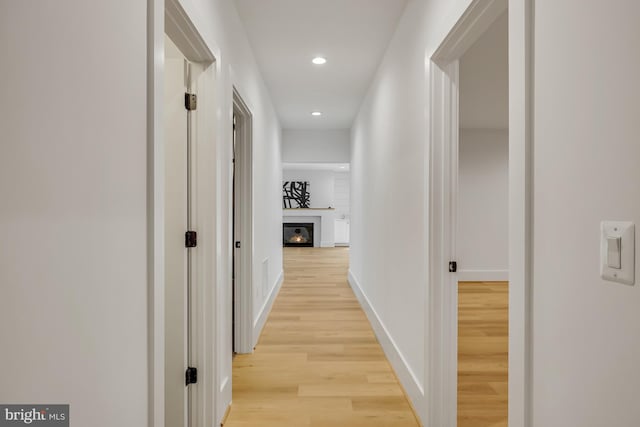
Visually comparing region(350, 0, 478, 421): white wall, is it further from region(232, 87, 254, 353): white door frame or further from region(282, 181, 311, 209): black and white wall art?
region(282, 181, 311, 209): black and white wall art

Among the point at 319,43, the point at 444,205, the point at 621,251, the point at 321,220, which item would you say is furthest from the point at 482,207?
the point at 321,220

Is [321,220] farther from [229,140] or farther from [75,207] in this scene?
[75,207]

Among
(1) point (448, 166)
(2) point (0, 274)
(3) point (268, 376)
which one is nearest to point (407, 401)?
(3) point (268, 376)

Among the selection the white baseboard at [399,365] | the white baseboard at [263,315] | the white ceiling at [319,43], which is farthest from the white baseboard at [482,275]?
the white ceiling at [319,43]

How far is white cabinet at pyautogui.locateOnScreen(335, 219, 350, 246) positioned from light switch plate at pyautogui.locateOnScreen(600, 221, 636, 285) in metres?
11.6

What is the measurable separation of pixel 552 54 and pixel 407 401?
214 cm

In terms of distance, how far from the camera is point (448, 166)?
6.43 ft

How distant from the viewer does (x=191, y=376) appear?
1905 mm

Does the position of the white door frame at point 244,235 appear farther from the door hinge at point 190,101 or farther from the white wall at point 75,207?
the white wall at point 75,207

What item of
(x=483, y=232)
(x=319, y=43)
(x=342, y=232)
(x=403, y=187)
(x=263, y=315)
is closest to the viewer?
(x=403, y=187)

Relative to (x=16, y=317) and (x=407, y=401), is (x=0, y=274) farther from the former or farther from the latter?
(x=407, y=401)

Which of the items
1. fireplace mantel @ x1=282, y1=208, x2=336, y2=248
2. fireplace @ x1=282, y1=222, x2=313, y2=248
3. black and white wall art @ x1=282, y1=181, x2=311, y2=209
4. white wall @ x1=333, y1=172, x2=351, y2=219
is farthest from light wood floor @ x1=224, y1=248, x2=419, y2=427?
white wall @ x1=333, y1=172, x2=351, y2=219

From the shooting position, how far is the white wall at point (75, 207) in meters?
0.68

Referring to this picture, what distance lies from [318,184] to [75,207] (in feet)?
37.4
